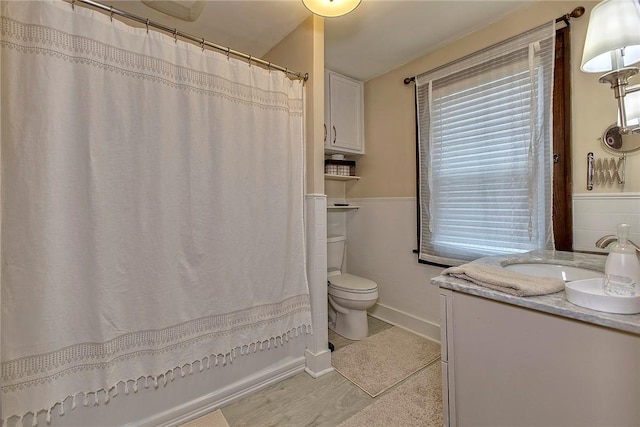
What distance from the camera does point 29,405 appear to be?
39.6 inches

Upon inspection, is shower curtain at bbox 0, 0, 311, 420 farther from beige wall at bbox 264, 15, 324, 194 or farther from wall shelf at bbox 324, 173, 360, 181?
wall shelf at bbox 324, 173, 360, 181

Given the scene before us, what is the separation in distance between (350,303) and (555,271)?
1.32 metres

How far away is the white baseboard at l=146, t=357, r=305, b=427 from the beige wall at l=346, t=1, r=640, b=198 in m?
1.65

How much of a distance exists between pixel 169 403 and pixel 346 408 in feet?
2.98

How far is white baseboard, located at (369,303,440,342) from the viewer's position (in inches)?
85.6

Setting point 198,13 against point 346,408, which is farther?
point 198,13

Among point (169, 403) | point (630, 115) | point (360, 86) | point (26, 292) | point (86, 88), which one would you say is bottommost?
point (169, 403)

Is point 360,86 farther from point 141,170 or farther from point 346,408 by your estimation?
point 346,408

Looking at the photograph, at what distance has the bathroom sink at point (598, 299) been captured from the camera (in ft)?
2.24

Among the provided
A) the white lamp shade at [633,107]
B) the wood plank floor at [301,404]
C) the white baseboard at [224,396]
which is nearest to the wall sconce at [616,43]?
the white lamp shade at [633,107]

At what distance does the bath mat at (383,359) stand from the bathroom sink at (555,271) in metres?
0.99

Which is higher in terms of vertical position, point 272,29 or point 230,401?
point 272,29

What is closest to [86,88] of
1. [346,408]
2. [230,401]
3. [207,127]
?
[207,127]

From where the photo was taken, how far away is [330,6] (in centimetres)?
144
